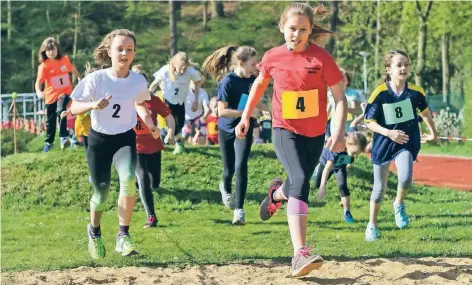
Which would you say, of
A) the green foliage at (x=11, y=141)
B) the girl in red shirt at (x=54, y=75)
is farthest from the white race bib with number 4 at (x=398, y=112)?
the green foliage at (x=11, y=141)

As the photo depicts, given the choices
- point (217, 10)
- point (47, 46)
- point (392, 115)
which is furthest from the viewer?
point (217, 10)

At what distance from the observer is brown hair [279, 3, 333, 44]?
6.62 meters

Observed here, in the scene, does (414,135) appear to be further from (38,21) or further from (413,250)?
(38,21)

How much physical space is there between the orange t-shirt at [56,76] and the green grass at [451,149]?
11.7 metres

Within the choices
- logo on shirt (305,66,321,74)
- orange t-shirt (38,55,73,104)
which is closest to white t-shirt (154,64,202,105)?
orange t-shirt (38,55,73,104)

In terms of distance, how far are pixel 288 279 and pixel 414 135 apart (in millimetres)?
2757

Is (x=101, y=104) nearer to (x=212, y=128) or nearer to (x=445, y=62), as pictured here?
(x=212, y=128)

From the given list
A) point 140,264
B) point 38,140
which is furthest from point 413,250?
point 38,140

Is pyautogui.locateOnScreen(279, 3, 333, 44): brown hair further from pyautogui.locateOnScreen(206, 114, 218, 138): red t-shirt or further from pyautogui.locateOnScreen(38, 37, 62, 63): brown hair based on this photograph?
pyautogui.locateOnScreen(206, 114, 218, 138): red t-shirt

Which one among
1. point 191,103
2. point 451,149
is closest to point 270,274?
point 191,103

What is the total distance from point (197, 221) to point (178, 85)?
3.61 m

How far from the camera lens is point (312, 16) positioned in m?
6.70

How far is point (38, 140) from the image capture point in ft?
65.3

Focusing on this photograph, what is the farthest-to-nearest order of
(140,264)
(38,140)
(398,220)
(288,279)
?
(38,140) → (398,220) → (140,264) → (288,279)
